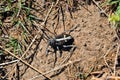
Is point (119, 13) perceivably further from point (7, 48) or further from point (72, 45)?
point (7, 48)

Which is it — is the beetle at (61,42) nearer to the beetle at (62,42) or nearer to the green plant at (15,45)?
the beetle at (62,42)

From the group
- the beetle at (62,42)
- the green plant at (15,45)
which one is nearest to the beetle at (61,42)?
the beetle at (62,42)

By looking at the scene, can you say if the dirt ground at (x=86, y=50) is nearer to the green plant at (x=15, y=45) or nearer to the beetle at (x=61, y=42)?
the beetle at (x=61, y=42)

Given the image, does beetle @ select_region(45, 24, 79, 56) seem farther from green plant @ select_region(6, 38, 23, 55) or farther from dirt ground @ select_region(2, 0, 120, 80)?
green plant @ select_region(6, 38, 23, 55)

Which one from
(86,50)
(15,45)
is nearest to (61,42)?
(86,50)

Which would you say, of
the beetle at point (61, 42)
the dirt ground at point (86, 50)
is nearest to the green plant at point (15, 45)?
the dirt ground at point (86, 50)

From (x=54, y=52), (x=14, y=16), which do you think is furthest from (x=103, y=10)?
(x=14, y=16)

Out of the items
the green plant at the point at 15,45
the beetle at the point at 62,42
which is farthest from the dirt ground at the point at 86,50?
the green plant at the point at 15,45
